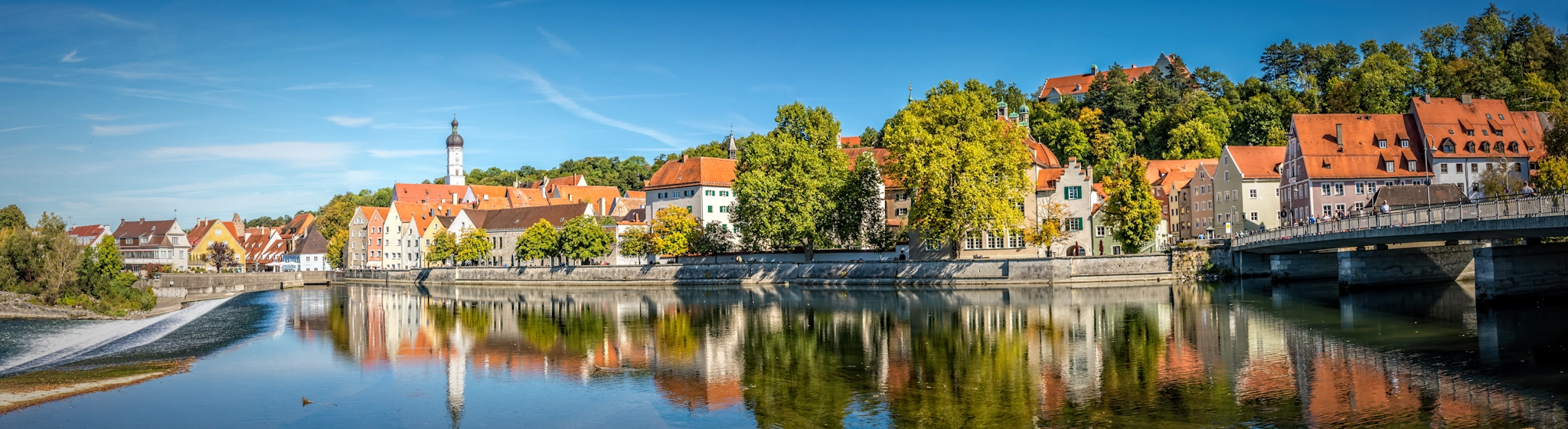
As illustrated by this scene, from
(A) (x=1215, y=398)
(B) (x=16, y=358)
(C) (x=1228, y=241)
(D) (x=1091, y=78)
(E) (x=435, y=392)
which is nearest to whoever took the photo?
(A) (x=1215, y=398)

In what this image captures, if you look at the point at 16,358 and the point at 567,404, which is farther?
the point at 16,358

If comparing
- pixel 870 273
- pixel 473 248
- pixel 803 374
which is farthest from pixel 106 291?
pixel 803 374

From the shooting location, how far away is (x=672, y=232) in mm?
79375

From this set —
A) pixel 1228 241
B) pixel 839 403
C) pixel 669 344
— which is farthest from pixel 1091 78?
pixel 839 403

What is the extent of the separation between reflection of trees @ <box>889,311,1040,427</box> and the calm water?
10 cm

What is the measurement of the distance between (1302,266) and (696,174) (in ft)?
165

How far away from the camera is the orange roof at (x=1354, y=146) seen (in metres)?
73.1

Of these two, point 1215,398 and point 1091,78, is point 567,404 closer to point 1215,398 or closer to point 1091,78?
point 1215,398

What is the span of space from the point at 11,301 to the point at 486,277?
40.3 meters

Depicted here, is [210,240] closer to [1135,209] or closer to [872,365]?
[1135,209]

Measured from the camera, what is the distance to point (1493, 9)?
10406cm

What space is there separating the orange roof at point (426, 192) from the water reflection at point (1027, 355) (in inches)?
3766

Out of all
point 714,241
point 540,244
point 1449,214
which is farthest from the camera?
point 540,244

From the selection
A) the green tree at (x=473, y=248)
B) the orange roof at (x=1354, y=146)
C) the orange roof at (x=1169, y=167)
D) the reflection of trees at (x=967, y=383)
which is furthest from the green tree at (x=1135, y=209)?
the green tree at (x=473, y=248)
